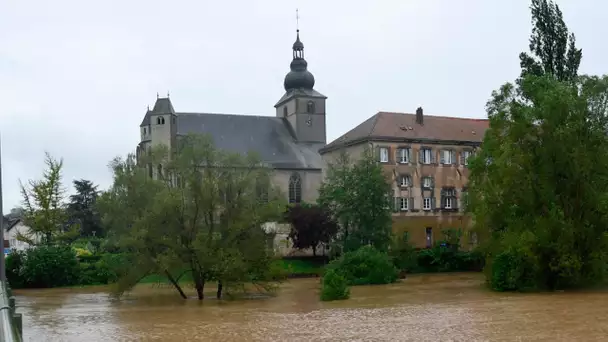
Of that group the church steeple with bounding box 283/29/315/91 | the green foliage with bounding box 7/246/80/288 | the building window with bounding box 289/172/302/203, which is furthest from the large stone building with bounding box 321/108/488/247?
the green foliage with bounding box 7/246/80/288

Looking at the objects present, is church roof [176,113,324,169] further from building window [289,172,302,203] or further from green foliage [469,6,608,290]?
green foliage [469,6,608,290]

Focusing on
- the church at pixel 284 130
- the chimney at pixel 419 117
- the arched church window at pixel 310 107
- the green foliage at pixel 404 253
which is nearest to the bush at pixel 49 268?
the green foliage at pixel 404 253

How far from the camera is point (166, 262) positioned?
130ft

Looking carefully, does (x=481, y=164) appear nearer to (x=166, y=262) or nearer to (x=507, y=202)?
(x=507, y=202)

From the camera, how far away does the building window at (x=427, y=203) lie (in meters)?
75.0

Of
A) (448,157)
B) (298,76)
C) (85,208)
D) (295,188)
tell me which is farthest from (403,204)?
(85,208)

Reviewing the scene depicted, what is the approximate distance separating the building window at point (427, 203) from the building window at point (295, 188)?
2034cm

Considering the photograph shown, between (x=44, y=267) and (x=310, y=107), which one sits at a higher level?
→ (x=310, y=107)

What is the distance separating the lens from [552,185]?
3988 cm

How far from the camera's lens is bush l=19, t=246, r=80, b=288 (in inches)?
2244

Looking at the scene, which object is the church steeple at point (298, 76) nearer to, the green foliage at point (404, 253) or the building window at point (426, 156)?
the building window at point (426, 156)

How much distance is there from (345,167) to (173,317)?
35.9 metres

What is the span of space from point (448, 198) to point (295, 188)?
21.5 m

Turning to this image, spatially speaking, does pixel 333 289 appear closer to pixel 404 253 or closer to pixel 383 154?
pixel 404 253
